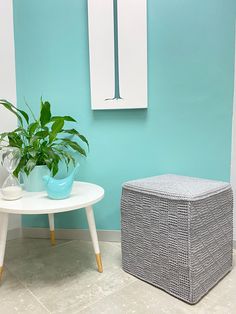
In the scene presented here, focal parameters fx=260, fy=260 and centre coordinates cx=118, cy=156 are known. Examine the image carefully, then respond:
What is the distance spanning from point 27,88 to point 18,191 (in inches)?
30.3

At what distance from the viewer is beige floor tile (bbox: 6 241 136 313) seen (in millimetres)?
1111

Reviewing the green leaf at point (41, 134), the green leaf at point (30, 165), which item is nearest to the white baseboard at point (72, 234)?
the green leaf at point (30, 165)

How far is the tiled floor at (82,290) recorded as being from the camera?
1.04 meters

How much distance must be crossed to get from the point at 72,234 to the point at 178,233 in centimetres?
88

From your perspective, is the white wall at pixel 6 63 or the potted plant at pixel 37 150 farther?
the white wall at pixel 6 63

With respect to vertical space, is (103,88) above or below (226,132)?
above

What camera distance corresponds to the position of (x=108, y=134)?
1.62 m

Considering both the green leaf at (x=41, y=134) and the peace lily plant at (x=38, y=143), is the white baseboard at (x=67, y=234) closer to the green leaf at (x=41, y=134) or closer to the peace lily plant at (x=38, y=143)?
the peace lily plant at (x=38, y=143)

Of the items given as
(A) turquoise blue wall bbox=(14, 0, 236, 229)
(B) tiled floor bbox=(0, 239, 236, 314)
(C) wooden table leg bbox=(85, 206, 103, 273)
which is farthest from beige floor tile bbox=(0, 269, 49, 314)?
(A) turquoise blue wall bbox=(14, 0, 236, 229)

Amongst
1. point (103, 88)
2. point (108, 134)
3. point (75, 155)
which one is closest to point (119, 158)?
point (108, 134)

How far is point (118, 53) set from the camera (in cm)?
153

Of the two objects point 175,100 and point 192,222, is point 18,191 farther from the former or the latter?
point 175,100

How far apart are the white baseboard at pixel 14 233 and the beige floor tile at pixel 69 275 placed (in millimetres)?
270

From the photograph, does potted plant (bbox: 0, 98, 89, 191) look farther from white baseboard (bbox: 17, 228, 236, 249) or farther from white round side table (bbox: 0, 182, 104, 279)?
white baseboard (bbox: 17, 228, 236, 249)
